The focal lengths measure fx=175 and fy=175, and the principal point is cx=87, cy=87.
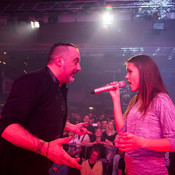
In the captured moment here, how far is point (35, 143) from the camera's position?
102cm

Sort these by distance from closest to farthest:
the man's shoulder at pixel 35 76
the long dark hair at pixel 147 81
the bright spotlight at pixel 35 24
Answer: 1. the man's shoulder at pixel 35 76
2. the long dark hair at pixel 147 81
3. the bright spotlight at pixel 35 24

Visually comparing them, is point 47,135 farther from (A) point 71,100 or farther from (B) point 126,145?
(A) point 71,100

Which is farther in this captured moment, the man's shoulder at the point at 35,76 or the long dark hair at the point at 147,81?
the long dark hair at the point at 147,81

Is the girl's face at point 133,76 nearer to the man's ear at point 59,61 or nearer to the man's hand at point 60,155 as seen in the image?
the man's ear at point 59,61

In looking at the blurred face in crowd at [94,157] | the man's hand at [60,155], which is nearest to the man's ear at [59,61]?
the man's hand at [60,155]

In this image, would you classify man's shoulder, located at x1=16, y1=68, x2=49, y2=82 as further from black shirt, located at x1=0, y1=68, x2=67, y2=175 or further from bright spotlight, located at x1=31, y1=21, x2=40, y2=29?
bright spotlight, located at x1=31, y1=21, x2=40, y2=29

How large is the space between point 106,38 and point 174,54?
5.21 metres

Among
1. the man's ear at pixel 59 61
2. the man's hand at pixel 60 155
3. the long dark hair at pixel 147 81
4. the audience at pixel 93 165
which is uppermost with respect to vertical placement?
the man's ear at pixel 59 61

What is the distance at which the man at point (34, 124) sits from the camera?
1.02m

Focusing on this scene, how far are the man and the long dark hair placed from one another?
2.25ft

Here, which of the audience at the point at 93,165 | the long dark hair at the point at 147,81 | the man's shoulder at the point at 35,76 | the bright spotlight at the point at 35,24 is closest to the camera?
the man's shoulder at the point at 35,76

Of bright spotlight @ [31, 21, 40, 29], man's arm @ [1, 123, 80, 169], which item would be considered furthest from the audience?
bright spotlight @ [31, 21, 40, 29]

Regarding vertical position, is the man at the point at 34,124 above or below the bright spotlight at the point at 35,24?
below

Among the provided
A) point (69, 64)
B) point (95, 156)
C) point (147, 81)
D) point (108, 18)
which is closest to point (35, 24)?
point (108, 18)
